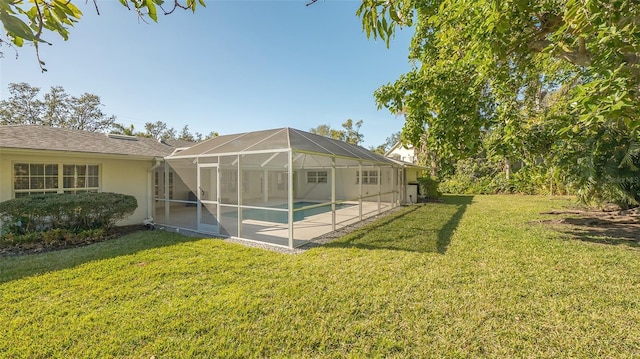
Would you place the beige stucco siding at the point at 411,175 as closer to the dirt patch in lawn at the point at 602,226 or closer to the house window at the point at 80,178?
the dirt patch in lawn at the point at 602,226

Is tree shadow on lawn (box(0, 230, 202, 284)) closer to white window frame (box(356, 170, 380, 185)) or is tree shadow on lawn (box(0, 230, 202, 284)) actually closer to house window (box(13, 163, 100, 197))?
house window (box(13, 163, 100, 197))

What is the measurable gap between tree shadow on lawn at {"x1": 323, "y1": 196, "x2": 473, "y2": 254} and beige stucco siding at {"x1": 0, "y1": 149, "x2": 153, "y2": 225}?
23.0ft

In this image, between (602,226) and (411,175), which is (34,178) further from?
(411,175)

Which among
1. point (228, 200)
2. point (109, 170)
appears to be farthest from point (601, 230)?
point (109, 170)

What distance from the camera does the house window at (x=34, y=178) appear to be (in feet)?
23.9

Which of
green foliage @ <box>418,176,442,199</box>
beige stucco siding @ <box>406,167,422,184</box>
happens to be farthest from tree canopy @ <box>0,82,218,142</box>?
green foliage @ <box>418,176,442,199</box>

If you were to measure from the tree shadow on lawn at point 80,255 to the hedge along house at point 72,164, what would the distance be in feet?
7.44

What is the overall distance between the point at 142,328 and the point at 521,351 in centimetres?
410

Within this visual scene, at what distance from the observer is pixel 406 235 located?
24.6 ft

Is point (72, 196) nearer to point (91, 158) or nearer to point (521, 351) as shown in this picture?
point (91, 158)

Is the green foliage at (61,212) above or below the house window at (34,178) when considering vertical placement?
below

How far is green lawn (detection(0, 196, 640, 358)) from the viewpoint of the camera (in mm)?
2793

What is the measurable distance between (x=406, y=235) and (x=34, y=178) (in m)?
10.6

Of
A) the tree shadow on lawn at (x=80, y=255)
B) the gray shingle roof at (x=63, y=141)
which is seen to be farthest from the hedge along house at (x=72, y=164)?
the tree shadow on lawn at (x=80, y=255)
